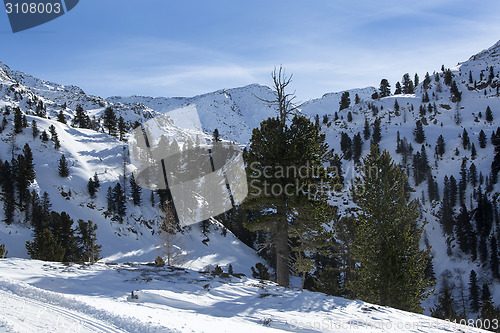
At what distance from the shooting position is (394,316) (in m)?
9.84

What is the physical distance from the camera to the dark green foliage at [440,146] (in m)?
113

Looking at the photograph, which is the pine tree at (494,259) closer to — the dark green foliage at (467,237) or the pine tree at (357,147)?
the dark green foliage at (467,237)

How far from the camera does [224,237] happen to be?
6278 centimetres

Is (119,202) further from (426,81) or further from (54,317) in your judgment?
(426,81)

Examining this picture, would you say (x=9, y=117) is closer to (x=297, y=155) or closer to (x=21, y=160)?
(x=21, y=160)

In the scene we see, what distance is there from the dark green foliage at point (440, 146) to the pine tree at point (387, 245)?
112 m

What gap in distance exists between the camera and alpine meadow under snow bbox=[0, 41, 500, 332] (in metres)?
8.38

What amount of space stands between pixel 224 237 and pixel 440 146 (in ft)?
311

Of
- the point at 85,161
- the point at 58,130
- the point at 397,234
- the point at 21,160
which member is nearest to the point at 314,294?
the point at 397,234

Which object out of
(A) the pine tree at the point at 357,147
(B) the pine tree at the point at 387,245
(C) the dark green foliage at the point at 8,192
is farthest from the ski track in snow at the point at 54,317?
(A) the pine tree at the point at 357,147

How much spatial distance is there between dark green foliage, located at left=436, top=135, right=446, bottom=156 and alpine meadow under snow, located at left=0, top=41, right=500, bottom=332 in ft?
2.28

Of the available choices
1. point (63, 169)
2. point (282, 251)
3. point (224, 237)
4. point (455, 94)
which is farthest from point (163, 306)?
point (455, 94)

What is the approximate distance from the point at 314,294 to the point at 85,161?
5950 cm

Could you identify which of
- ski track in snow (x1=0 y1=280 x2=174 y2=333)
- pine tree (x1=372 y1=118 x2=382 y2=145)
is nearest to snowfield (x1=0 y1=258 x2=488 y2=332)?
ski track in snow (x1=0 y1=280 x2=174 y2=333)
